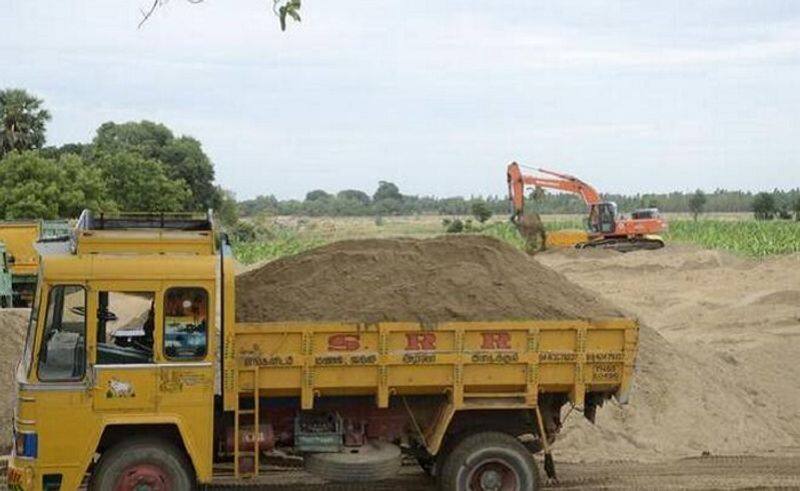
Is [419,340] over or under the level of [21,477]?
over

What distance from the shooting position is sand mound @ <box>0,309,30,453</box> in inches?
532

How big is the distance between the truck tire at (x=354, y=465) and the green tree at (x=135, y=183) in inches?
1691

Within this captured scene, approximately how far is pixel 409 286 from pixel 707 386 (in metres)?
7.29

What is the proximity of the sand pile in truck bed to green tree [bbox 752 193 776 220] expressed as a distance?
87.3 m

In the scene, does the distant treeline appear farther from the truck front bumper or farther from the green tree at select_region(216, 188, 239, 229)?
the truck front bumper

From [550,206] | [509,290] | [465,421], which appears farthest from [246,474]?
[550,206]

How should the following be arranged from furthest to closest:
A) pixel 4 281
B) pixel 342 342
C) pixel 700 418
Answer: pixel 4 281, pixel 700 418, pixel 342 342

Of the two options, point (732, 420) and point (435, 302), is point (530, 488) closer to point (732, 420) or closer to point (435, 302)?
point (435, 302)

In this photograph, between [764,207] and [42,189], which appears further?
[764,207]

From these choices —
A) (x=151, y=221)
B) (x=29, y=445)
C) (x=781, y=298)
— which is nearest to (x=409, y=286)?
(x=151, y=221)

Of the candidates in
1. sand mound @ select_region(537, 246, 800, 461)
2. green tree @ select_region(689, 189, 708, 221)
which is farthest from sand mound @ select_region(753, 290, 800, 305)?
green tree @ select_region(689, 189, 708, 221)

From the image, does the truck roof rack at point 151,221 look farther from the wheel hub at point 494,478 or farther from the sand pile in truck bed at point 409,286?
the wheel hub at point 494,478

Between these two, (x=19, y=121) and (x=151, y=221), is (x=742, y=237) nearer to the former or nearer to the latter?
(x=19, y=121)

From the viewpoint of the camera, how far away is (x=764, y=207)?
306 feet
